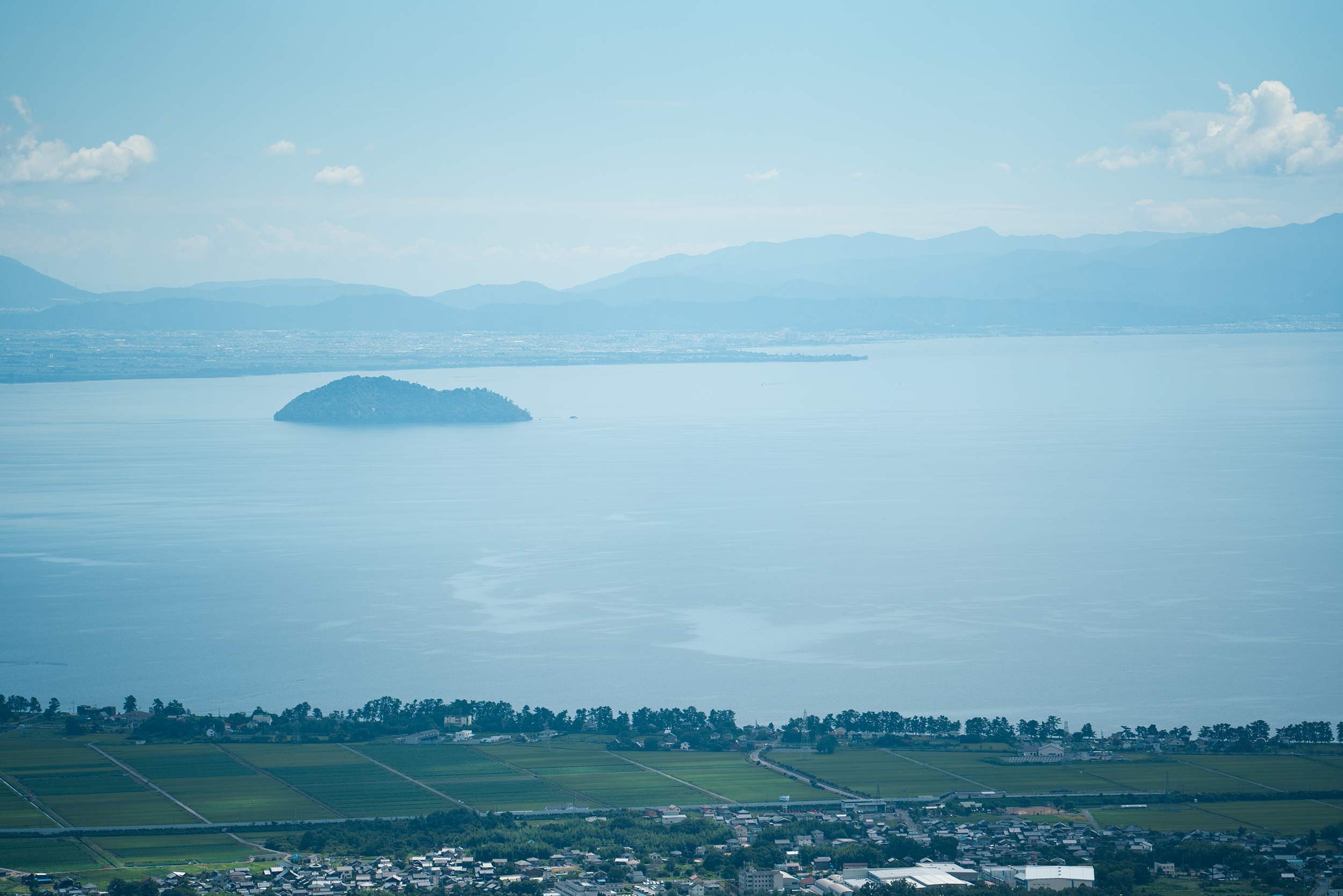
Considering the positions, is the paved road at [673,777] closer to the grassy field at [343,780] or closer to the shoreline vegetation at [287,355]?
the grassy field at [343,780]

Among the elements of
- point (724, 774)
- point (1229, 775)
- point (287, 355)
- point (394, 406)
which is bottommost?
point (724, 774)

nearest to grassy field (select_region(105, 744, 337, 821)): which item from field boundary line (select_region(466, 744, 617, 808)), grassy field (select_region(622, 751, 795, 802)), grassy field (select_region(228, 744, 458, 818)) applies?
grassy field (select_region(228, 744, 458, 818))

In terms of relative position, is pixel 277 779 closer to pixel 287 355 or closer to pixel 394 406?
pixel 394 406

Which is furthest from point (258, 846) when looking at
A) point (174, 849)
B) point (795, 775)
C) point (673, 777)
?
point (795, 775)

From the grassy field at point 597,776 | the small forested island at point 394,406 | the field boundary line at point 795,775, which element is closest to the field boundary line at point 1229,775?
the field boundary line at point 795,775

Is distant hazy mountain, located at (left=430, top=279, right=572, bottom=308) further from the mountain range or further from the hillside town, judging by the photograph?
the hillside town

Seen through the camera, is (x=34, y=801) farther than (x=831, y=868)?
Yes

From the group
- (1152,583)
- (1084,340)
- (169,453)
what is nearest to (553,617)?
(1152,583)
